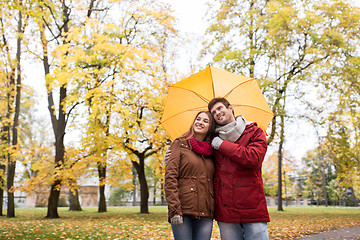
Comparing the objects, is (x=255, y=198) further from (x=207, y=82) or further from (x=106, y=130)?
(x=106, y=130)

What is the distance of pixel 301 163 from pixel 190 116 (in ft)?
157

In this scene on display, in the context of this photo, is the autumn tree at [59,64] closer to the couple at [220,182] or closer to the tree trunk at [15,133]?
the tree trunk at [15,133]

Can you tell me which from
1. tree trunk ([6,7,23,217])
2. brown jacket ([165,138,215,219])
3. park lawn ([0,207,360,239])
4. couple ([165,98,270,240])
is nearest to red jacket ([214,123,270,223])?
couple ([165,98,270,240])

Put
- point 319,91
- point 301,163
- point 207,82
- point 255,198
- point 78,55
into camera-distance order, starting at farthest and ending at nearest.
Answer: point 301,163 → point 319,91 → point 78,55 → point 207,82 → point 255,198

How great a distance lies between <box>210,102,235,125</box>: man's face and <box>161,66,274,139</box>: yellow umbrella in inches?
29.1

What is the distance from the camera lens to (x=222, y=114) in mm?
3244

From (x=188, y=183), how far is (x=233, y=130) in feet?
2.32

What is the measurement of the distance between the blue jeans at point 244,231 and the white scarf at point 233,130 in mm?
832

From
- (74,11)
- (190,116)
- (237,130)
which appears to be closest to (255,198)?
(237,130)

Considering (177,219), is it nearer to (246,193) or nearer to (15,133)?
(246,193)

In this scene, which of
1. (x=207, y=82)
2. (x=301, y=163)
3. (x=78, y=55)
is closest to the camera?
(x=207, y=82)

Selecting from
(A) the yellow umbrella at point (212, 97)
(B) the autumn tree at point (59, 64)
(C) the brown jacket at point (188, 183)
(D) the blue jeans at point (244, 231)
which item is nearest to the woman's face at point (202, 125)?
(C) the brown jacket at point (188, 183)

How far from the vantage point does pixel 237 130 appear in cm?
303

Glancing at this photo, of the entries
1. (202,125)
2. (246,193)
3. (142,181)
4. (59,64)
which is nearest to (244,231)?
(246,193)
